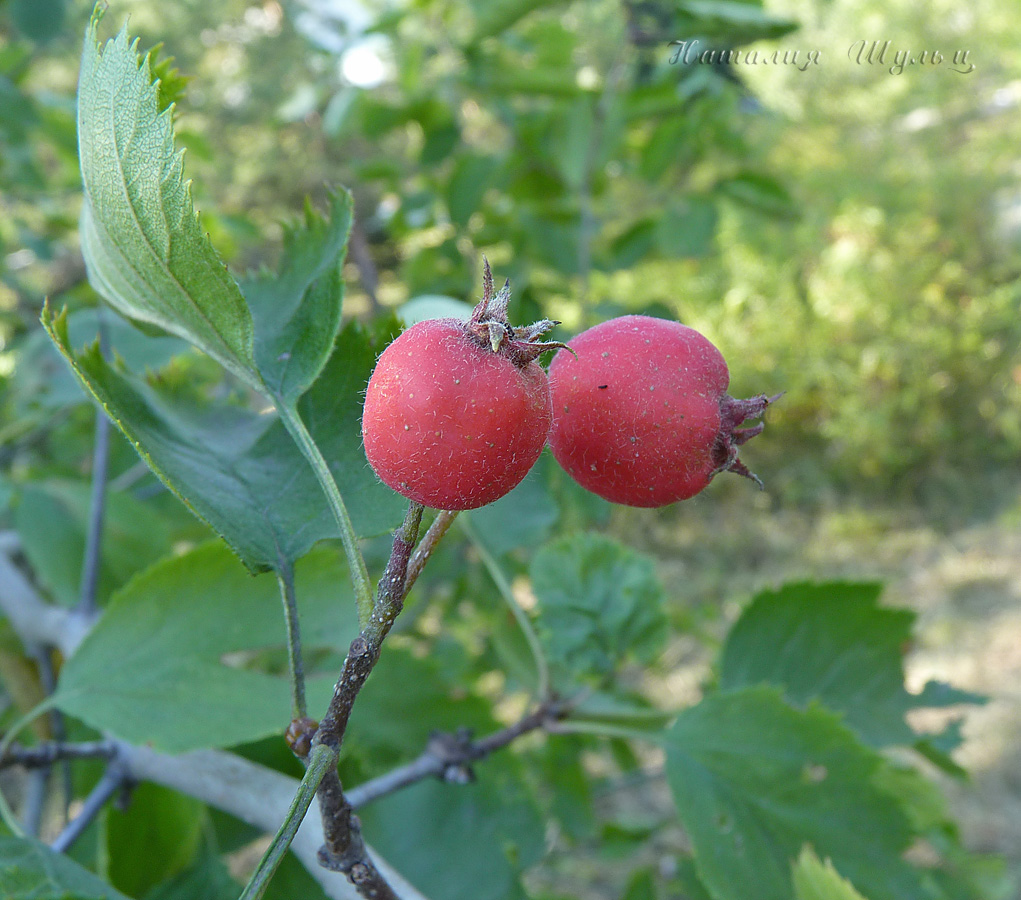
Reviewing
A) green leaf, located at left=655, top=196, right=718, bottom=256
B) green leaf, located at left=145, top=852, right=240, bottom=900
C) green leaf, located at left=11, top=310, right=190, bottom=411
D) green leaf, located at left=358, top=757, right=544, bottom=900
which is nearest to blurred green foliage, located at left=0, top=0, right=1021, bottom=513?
green leaf, located at left=655, top=196, right=718, bottom=256

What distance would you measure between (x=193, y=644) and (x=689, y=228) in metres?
1.46

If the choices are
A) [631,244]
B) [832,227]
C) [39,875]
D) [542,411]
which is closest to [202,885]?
[39,875]

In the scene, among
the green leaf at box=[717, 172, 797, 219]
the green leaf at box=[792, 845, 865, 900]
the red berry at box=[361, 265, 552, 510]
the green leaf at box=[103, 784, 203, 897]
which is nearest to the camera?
the red berry at box=[361, 265, 552, 510]

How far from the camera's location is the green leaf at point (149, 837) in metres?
0.80

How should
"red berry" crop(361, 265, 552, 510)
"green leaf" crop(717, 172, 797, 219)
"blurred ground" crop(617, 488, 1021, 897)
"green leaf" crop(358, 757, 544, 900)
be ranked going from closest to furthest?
"red berry" crop(361, 265, 552, 510) → "green leaf" crop(358, 757, 544, 900) → "green leaf" crop(717, 172, 797, 219) → "blurred ground" crop(617, 488, 1021, 897)

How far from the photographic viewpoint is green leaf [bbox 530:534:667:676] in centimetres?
98

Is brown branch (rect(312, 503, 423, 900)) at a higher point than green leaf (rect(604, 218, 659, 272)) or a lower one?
higher

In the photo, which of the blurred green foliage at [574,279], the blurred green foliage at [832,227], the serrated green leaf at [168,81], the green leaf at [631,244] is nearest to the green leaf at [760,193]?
the blurred green foliage at [574,279]

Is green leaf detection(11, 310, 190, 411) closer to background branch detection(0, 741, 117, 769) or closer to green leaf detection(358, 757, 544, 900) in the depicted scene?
background branch detection(0, 741, 117, 769)

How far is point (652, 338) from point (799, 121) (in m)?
6.24

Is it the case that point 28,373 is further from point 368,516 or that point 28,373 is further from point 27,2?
point 368,516

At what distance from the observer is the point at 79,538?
44.5 inches

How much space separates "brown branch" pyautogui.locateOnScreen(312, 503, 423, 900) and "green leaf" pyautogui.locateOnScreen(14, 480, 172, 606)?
767mm

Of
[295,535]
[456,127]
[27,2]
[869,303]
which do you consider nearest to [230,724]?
[295,535]
